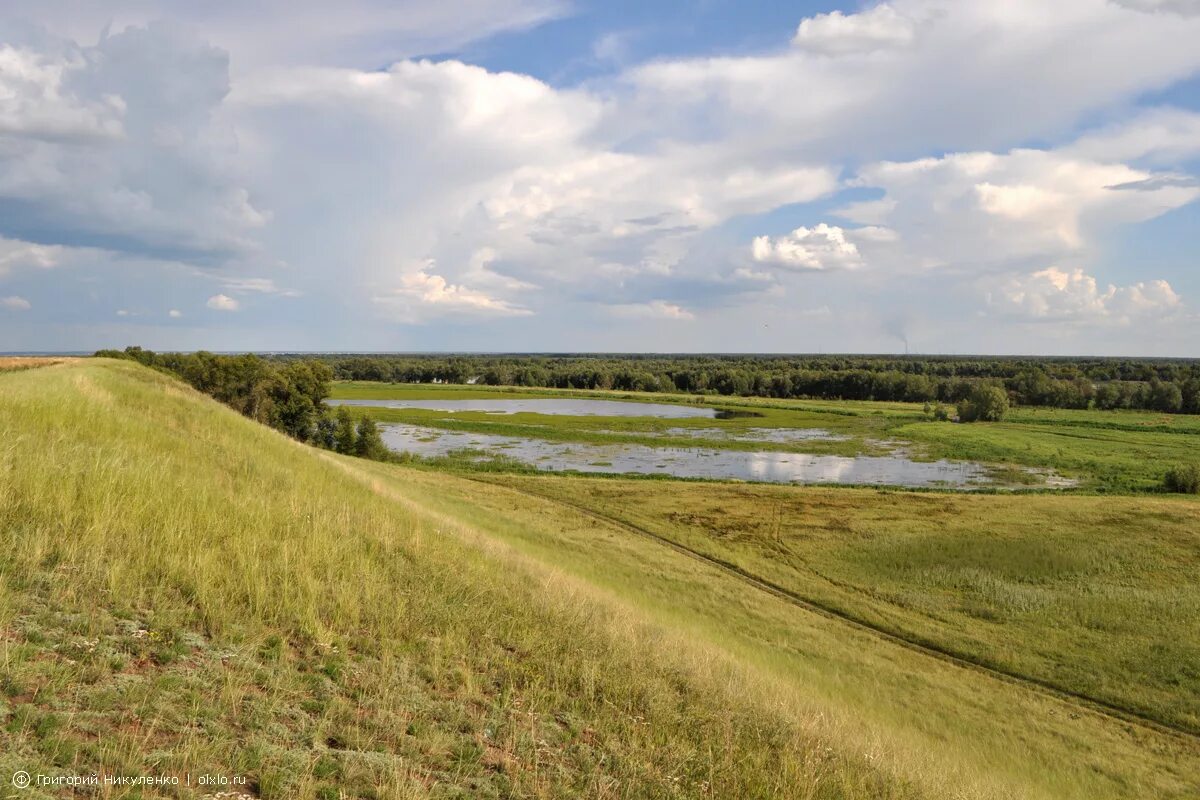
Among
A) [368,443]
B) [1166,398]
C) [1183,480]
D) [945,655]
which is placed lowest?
[945,655]

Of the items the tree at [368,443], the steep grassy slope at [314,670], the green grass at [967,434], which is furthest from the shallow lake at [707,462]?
the steep grassy slope at [314,670]

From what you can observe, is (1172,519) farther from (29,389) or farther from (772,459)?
(29,389)

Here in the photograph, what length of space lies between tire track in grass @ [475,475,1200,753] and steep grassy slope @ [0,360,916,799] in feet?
39.3

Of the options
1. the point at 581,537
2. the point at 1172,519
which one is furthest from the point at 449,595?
the point at 1172,519

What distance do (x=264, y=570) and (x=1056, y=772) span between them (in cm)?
1562

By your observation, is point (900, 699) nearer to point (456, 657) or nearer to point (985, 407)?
point (456, 657)

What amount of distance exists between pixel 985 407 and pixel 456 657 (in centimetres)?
10656

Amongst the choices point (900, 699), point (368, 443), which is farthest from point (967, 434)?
point (900, 699)

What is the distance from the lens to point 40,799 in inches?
135

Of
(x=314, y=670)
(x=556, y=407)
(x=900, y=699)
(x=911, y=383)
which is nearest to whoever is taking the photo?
(x=314, y=670)

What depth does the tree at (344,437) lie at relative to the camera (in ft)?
182

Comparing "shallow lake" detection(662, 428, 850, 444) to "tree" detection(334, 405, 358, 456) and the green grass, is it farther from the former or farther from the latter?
"tree" detection(334, 405, 358, 456)

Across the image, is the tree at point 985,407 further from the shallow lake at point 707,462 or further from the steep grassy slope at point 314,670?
the steep grassy slope at point 314,670

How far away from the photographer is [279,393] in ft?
191
